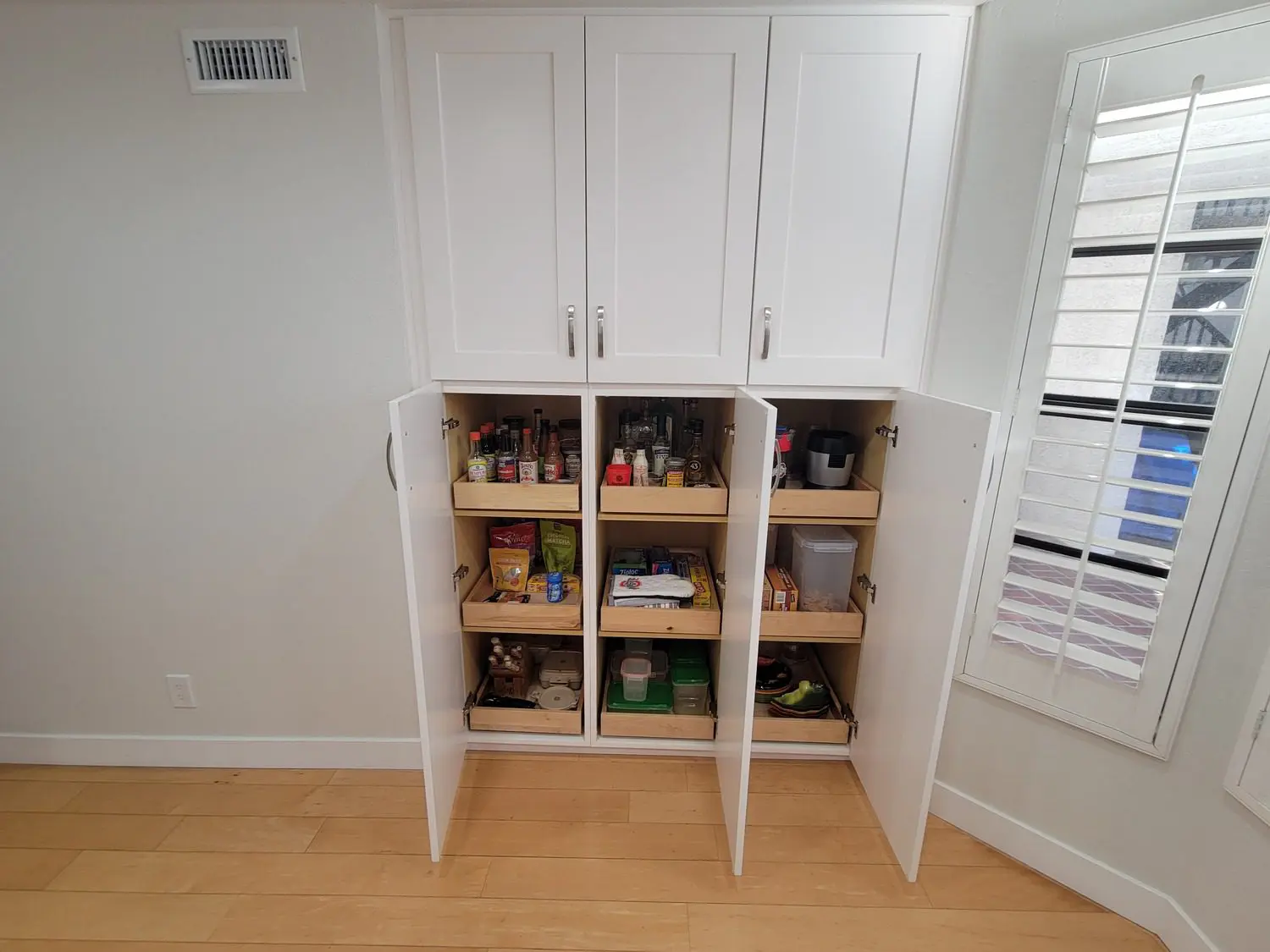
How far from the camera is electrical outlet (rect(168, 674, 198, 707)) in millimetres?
1655

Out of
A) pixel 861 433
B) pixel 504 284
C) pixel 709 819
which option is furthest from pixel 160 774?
pixel 861 433

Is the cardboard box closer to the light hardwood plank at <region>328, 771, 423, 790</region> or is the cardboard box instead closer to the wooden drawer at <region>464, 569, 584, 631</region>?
the wooden drawer at <region>464, 569, 584, 631</region>

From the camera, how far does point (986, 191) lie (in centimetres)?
126

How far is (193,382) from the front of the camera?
1425 millimetres

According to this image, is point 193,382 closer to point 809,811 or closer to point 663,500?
point 663,500

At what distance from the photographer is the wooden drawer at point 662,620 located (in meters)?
1.61

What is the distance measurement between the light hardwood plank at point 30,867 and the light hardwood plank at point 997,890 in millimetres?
2211

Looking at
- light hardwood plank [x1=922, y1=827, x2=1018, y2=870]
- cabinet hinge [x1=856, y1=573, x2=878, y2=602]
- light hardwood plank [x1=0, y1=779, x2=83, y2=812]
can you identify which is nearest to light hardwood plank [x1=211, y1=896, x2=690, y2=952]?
light hardwood plank [x1=922, y1=827, x2=1018, y2=870]

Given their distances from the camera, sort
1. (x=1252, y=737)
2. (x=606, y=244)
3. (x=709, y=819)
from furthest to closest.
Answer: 1. (x=709, y=819)
2. (x=606, y=244)
3. (x=1252, y=737)

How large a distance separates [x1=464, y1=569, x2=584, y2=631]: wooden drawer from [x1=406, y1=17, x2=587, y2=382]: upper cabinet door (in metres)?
0.68

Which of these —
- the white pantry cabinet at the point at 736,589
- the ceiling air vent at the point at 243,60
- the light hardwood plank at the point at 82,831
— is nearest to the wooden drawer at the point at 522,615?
the white pantry cabinet at the point at 736,589

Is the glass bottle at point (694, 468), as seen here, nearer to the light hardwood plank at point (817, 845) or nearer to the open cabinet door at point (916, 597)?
the open cabinet door at point (916, 597)

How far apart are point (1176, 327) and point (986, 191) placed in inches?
19.3

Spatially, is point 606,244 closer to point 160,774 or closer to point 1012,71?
point 1012,71
